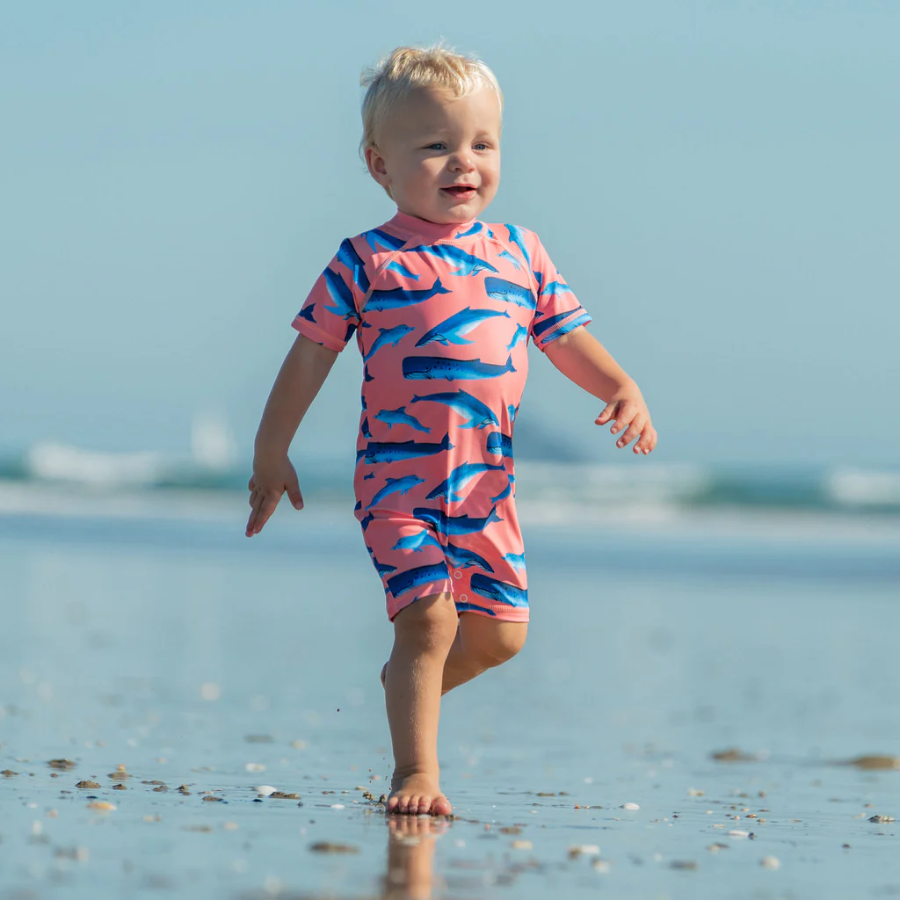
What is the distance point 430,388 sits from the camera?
3031mm

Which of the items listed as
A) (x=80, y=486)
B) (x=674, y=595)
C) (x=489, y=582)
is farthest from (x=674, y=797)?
(x=80, y=486)

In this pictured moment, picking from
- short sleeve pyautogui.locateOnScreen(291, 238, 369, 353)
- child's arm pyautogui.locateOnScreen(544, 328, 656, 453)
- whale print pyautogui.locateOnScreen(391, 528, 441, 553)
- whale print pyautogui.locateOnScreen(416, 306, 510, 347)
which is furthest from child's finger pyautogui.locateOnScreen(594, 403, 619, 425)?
short sleeve pyautogui.locateOnScreen(291, 238, 369, 353)

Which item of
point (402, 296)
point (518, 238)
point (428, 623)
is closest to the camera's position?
point (428, 623)

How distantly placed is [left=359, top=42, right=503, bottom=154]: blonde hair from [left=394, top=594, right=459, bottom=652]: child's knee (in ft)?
3.62

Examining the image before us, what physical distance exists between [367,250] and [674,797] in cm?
161

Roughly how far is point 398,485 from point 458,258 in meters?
0.55

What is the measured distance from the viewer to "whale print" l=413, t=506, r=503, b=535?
3023 mm

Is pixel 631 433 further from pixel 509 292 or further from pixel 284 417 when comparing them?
pixel 284 417

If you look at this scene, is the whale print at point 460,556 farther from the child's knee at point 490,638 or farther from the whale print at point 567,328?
the whale print at point 567,328

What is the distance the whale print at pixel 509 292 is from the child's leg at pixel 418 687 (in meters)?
0.71

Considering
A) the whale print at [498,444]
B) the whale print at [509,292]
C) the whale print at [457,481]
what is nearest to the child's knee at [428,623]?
the whale print at [457,481]

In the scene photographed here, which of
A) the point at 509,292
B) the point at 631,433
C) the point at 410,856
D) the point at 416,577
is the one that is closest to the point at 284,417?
the point at 416,577

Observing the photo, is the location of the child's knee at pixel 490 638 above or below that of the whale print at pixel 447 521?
below

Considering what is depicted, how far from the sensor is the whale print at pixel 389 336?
10.0 feet
